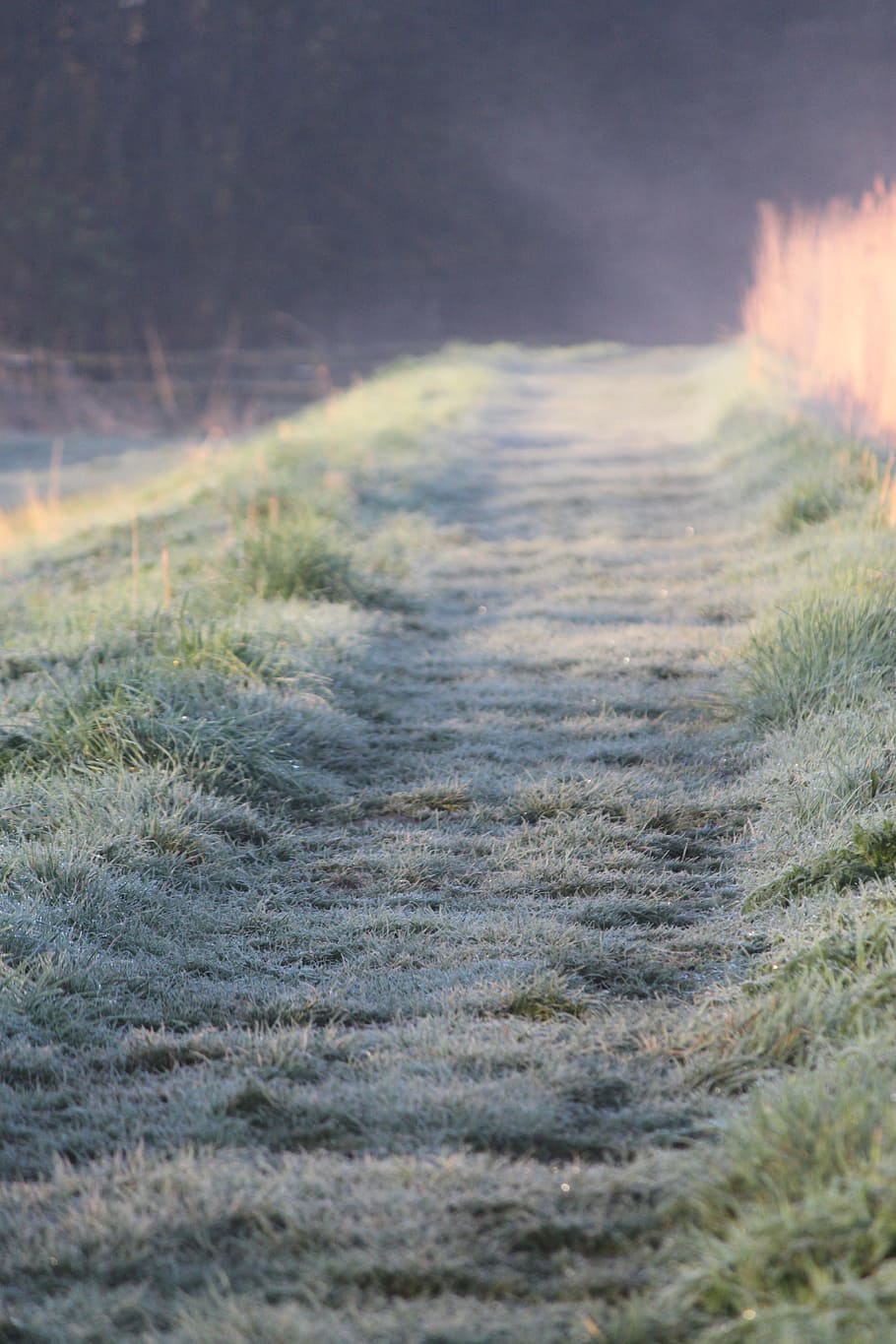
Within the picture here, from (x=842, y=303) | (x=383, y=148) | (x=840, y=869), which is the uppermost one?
(x=383, y=148)

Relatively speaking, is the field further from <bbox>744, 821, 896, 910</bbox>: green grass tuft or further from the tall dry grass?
the tall dry grass

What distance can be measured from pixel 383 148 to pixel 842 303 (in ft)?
66.0

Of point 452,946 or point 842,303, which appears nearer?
point 452,946

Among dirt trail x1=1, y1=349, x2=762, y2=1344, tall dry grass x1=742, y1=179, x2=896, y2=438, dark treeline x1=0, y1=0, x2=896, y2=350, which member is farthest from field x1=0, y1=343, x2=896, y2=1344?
dark treeline x1=0, y1=0, x2=896, y2=350

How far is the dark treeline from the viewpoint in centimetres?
2438

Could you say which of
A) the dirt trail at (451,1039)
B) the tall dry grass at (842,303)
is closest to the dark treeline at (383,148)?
the tall dry grass at (842,303)

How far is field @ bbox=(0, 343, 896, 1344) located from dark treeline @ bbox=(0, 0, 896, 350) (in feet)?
69.9

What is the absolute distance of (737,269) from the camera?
92.1ft

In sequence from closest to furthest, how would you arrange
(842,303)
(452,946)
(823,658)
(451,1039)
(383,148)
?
(451,1039), (452,946), (823,658), (842,303), (383,148)

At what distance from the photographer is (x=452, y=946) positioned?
2.55 metres

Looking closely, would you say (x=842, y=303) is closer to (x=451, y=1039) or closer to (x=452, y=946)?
(x=452, y=946)

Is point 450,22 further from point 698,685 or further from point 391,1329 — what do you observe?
point 391,1329

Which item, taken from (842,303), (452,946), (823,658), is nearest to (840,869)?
(452,946)

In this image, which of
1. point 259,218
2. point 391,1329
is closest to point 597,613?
point 391,1329
